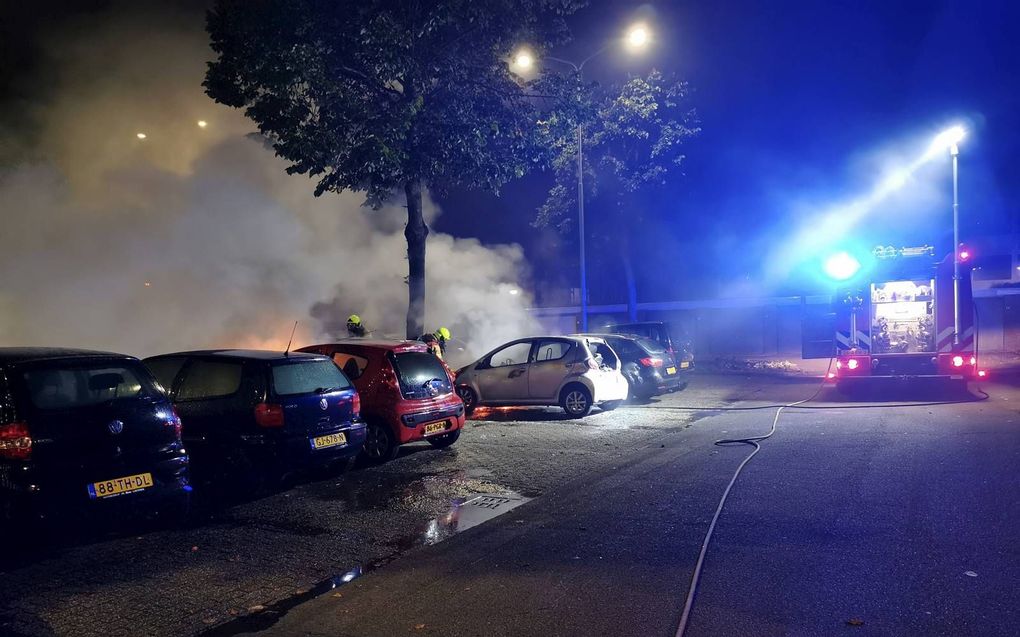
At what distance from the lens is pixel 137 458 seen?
5.63 m

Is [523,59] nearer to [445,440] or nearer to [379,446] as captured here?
[445,440]

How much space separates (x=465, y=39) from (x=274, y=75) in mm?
3661

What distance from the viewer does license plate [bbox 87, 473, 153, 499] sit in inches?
209

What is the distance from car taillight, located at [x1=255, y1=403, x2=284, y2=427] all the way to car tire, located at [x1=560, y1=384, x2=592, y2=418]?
21.2 ft

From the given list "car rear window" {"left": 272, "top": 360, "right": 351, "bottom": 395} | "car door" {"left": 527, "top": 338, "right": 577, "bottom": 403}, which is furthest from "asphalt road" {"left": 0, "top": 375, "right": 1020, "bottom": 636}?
"car door" {"left": 527, "top": 338, "right": 577, "bottom": 403}

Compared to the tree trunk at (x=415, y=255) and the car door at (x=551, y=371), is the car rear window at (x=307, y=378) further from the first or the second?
the tree trunk at (x=415, y=255)

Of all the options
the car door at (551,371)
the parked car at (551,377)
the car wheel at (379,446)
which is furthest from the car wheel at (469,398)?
the car wheel at (379,446)

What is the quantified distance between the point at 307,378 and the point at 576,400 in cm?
602

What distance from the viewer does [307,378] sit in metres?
7.58

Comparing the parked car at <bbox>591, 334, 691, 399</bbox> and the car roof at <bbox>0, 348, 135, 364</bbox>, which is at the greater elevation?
the car roof at <bbox>0, 348, 135, 364</bbox>

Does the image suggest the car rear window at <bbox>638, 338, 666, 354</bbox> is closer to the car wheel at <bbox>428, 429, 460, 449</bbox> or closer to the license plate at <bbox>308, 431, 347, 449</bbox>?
the car wheel at <bbox>428, 429, 460, 449</bbox>

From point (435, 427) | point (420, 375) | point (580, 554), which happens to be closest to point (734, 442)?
point (435, 427)

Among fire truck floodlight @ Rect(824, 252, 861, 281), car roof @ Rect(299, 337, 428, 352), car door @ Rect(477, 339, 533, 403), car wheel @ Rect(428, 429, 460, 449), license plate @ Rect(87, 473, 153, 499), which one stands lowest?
car wheel @ Rect(428, 429, 460, 449)

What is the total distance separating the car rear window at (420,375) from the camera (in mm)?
8938
